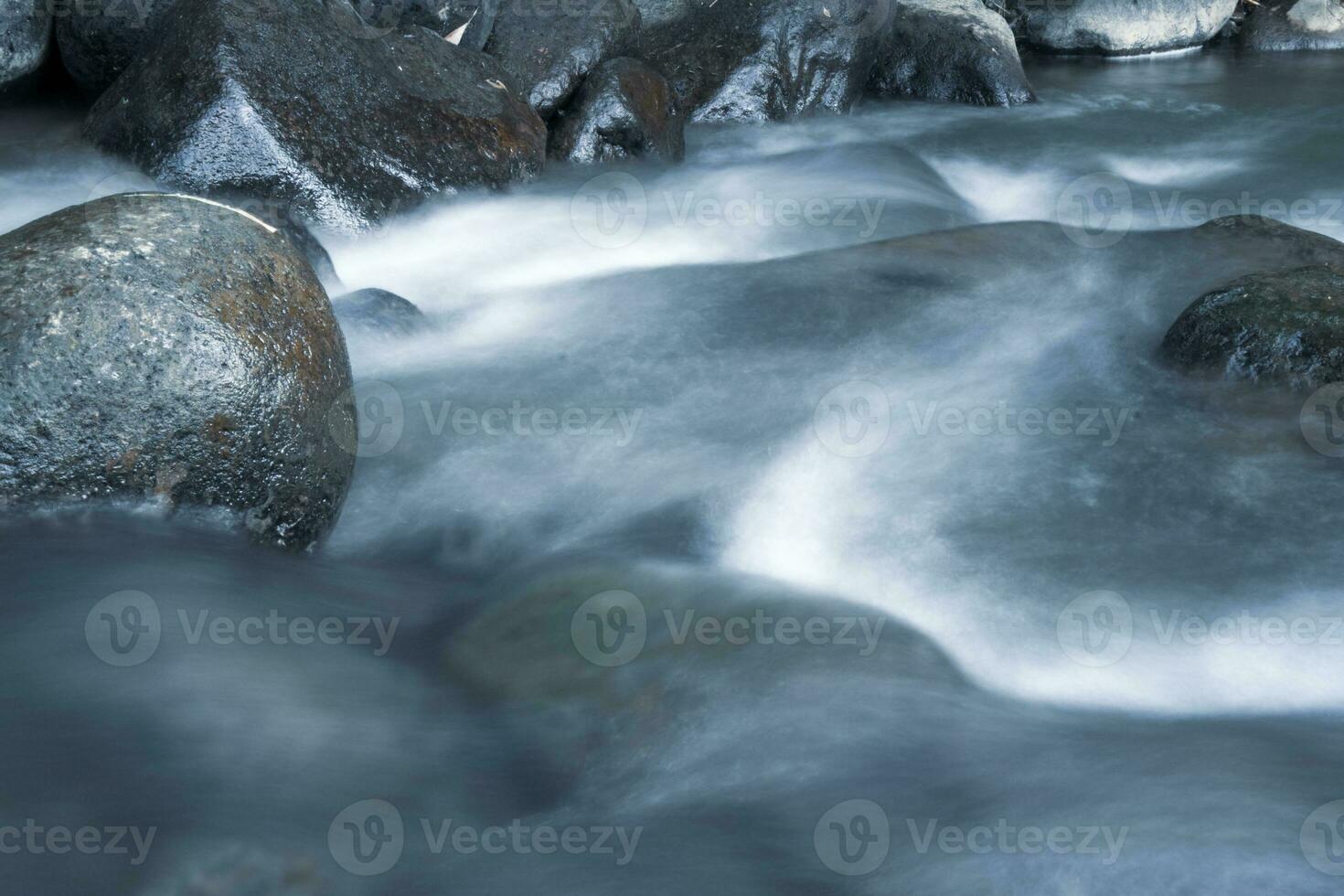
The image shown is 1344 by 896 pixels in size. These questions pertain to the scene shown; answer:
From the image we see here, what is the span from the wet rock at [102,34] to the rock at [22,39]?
0.47 ft

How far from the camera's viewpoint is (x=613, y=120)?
314 inches

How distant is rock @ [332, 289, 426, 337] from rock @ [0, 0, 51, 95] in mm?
3670

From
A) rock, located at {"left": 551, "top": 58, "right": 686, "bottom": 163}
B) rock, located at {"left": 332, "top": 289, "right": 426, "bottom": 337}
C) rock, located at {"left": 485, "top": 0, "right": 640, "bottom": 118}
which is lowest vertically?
rock, located at {"left": 332, "top": 289, "right": 426, "bottom": 337}

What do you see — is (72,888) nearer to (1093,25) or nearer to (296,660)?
(296,660)

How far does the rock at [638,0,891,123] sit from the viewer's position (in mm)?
9164

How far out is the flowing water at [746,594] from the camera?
9.11ft

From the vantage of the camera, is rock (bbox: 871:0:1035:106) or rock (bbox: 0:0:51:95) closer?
rock (bbox: 0:0:51:95)

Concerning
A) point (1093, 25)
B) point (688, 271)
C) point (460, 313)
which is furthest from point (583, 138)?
point (1093, 25)

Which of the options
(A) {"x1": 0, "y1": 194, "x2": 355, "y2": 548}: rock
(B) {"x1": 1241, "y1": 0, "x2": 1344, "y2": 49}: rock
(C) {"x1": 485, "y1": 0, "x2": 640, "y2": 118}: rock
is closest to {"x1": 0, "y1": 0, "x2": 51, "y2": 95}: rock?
(C) {"x1": 485, "y1": 0, "x2": 640, "y2": 118}: rock

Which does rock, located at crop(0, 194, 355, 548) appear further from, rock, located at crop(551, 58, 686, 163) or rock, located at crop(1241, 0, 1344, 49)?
rock, located at crop(1241, 0, 1344, 49)

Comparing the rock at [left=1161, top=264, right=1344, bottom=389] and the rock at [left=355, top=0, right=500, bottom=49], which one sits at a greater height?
the rock at [left=355, top=0, right=500, bottom=49]

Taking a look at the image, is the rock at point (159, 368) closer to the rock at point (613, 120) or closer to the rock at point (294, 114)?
the rock at point (294, 114)

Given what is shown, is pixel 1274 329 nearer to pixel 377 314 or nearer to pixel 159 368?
pixel 377 314

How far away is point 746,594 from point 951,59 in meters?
7.62
